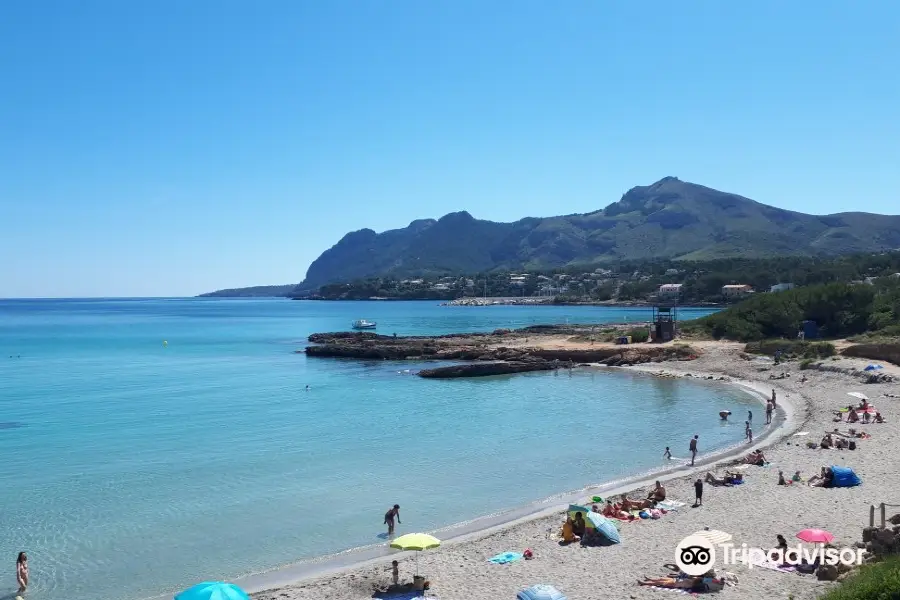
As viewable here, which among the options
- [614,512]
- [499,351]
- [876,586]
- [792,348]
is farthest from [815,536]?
[499,351]

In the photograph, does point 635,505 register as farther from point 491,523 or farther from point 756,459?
point 756,459

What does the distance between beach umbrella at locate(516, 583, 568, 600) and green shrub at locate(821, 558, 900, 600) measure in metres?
4.26

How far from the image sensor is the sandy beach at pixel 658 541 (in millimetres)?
13750

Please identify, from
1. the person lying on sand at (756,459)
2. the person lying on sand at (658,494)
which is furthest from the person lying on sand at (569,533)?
the person lying on sand at (756,459)

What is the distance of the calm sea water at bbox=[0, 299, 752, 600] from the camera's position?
691 inches

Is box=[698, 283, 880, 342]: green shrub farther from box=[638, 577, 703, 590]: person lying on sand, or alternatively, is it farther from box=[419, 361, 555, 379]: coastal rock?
box=[638, 577, 703, 590]: person lying on sand

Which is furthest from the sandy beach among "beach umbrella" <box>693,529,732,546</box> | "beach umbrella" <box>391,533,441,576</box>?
"beach umbrella" <box>391,533,441,576</box>

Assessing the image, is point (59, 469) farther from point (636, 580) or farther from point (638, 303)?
point (638, 303)

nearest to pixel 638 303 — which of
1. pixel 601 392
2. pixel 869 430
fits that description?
pixel 601 392

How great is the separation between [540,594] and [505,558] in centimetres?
369

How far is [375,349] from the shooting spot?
223 ft

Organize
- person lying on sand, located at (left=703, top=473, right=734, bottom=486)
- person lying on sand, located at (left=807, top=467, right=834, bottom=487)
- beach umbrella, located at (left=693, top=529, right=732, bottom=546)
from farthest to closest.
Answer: person lying on sand, located at (left=703, top=473, right=734, bottom=486), person lying on sand, located at (left=807, top=467, right=834, bottom=487), beach umbrella, located at (left=693, top=529, right=732, bottom=546)

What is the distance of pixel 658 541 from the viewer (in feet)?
53.8

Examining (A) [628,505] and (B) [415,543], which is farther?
(A) [628,505]
